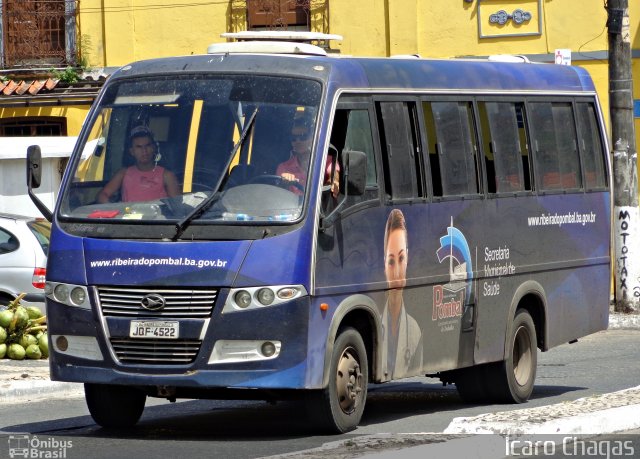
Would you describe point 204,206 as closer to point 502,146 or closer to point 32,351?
point 502,146

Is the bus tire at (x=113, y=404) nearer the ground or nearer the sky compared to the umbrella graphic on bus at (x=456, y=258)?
nearer the ground

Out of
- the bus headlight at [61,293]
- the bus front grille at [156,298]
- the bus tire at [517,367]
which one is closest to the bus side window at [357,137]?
the bus front grille at [156,298]

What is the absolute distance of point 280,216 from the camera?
9477 mm

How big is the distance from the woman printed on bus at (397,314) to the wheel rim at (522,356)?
2.03 metres

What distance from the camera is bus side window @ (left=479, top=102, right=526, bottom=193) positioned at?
475 inches

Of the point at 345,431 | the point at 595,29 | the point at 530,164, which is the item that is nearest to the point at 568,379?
the point at 530,164

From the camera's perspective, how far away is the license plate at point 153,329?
9.32 m

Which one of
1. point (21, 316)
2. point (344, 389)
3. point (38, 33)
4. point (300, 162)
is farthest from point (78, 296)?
point (38, 33)

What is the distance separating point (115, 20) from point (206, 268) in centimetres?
1801

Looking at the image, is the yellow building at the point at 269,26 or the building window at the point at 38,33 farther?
the building window at the point at 38,33

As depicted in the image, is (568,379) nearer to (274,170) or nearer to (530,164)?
(530,164)

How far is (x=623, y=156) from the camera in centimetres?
2036

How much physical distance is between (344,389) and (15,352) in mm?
6376

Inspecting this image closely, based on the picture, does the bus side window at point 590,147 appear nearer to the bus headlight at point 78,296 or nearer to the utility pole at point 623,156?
the bus headlight at point 78,296
